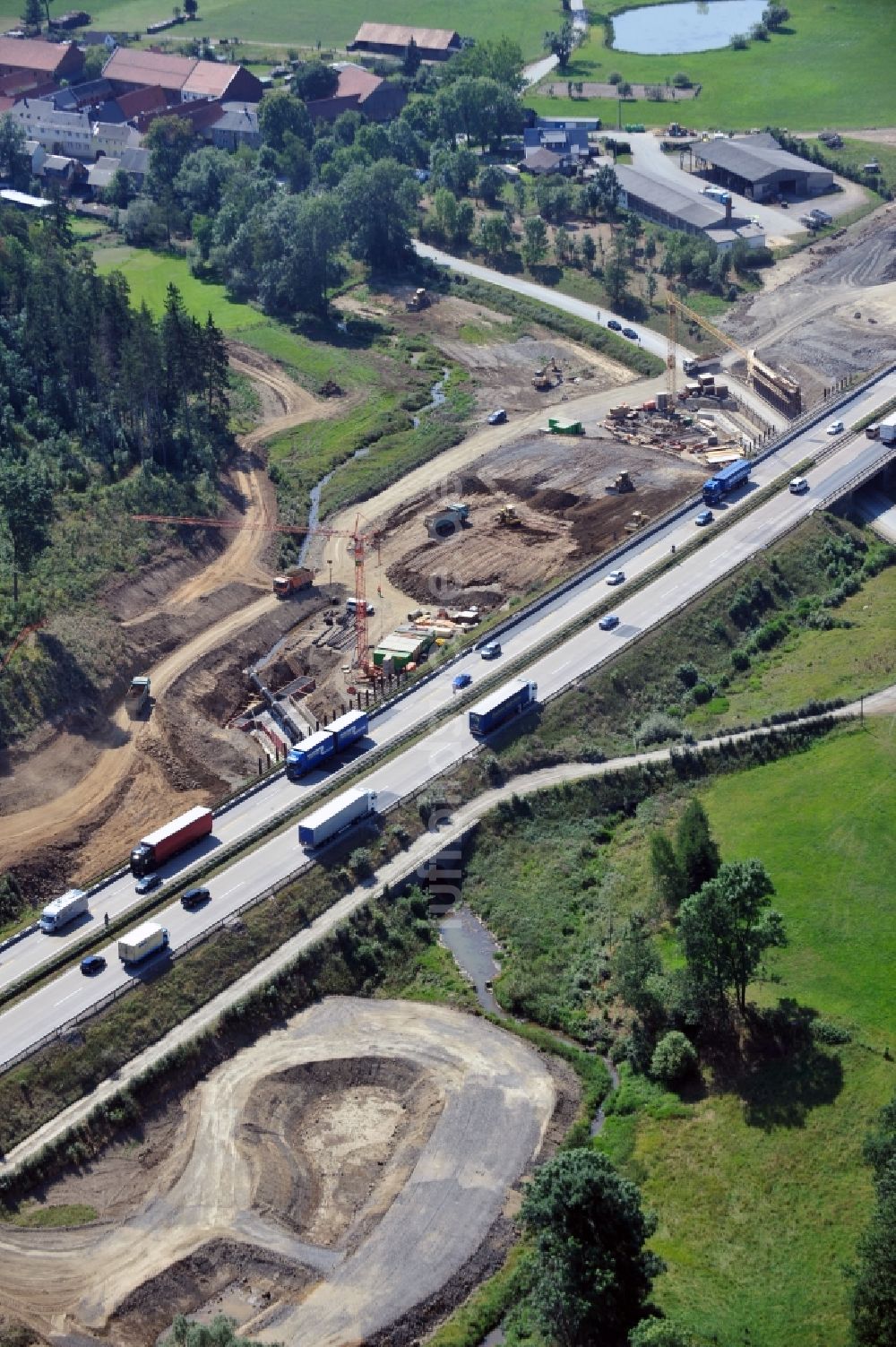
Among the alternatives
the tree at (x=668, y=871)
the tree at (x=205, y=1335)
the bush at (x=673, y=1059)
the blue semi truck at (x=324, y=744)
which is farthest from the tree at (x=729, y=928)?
the blue semi truck at (x=324, y=744)

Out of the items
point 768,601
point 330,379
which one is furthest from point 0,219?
point 768,601

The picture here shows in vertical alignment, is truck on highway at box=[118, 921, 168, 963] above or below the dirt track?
above

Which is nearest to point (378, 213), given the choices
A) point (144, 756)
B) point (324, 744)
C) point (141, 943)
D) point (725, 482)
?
point (725, 482)

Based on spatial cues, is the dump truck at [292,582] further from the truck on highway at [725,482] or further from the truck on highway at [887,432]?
the truck on highway at [887,432]

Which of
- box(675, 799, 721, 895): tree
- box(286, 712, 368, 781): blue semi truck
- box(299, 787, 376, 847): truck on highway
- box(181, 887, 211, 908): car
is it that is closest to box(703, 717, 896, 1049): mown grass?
box(675, 799, 721, 895): tree

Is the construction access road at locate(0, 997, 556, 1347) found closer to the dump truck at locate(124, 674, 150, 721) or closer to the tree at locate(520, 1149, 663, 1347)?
the tree at locate(520, 1149, 663, 1347)
